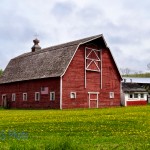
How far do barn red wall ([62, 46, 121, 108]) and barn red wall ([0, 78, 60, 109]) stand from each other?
3.81 feet

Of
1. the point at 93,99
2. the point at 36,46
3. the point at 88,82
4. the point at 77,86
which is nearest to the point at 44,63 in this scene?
the point at 77,86

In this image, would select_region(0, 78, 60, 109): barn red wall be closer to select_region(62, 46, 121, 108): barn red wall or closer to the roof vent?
select_region(62, 46, 121, 108): barn red wall

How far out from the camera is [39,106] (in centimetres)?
4319

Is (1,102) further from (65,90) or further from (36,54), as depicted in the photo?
(65,90)

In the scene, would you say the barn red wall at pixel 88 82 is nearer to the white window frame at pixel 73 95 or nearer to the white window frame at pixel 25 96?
the white window frame at pixel 73 95

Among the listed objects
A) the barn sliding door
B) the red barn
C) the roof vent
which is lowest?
the barn sliding door

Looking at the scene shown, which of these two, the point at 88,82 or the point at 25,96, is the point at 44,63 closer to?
the point at 25,96

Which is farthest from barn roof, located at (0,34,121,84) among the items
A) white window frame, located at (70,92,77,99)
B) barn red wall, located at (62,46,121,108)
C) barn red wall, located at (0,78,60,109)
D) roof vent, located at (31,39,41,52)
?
roof vent, located at (31,39,41,52)

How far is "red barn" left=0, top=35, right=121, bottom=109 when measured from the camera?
40625 millimetres

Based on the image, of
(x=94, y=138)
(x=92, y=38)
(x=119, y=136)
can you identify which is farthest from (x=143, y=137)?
(x=92, y=38)

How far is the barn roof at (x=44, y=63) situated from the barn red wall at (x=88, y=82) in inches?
35.2

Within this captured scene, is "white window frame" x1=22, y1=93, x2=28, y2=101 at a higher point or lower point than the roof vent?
lower

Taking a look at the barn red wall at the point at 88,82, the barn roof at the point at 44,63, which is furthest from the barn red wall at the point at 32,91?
the barn red wall at the point at 88,82

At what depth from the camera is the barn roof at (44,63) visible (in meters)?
41.1
